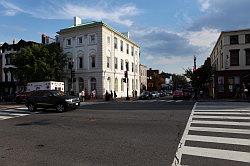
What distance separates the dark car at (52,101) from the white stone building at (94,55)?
81.2 feet

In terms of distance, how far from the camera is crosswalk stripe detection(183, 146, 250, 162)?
7691 mm

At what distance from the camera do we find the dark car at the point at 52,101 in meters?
22.6

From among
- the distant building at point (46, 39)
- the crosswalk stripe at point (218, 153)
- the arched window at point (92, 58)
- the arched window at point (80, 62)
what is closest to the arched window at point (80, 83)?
the arched window at point (80, 62)

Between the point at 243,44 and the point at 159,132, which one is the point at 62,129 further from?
the point at 243,44

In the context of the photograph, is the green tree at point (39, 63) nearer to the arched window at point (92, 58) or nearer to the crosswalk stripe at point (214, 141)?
the arched window at point (92, 58)

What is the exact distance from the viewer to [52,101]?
75.9 ft

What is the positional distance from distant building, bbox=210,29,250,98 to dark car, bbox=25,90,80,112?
24.0m

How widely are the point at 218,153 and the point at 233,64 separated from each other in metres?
36.9

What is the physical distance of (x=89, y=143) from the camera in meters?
10.2

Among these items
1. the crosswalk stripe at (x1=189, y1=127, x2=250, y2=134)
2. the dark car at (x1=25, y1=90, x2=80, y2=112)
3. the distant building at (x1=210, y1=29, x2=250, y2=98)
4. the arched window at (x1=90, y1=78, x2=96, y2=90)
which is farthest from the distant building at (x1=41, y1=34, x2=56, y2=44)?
the crosswalk stripe at (x1=189, y1=127, x2=250, y2=134)

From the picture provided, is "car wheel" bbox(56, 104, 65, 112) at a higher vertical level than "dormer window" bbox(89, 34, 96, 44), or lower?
lower

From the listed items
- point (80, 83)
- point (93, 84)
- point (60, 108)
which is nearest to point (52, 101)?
point (60, 108)

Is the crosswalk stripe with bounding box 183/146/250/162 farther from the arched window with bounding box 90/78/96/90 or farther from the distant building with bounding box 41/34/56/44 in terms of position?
the distant building with bounding box 41/34/56/44

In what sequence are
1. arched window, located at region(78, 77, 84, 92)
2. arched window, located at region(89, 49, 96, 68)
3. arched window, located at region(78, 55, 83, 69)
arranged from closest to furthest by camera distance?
arched window, located at region(89, 49, 96, 68) → arched window, located at region(78, 77, 84, 92) → arched window, located at region(78, 55, 83, 69)
